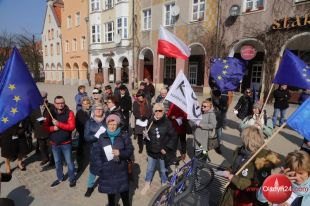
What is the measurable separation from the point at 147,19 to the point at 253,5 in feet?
33.8

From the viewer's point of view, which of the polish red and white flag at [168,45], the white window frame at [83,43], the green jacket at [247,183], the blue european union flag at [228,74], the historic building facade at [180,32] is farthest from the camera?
the white window frame at [83,43]

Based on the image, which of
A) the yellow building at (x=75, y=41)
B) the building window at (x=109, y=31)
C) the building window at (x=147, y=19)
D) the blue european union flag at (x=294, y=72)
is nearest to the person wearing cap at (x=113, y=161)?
the blue european union flag at (x=294, y=72)

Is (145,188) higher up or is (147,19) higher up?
(147,19)

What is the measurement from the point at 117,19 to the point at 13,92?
899 inches

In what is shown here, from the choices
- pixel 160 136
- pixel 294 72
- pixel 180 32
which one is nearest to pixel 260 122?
pixel 294 72

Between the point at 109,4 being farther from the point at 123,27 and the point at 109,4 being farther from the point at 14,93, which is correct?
the point at 14,93

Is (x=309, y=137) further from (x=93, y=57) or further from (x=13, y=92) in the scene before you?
(x=93, y=57)

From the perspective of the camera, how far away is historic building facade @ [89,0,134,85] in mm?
24359

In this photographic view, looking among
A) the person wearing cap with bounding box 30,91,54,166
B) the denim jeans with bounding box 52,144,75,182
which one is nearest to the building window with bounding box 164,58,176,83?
the person wearing cap with bounding box 30,91,54,166

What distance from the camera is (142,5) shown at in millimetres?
22703

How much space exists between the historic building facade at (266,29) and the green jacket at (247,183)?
34.5 ft

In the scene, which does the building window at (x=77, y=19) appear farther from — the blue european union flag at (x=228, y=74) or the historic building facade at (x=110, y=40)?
the blue european union flag at (x=228, y=74)

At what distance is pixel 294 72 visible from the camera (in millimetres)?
4395

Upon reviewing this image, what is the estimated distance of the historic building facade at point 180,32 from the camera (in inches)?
688
